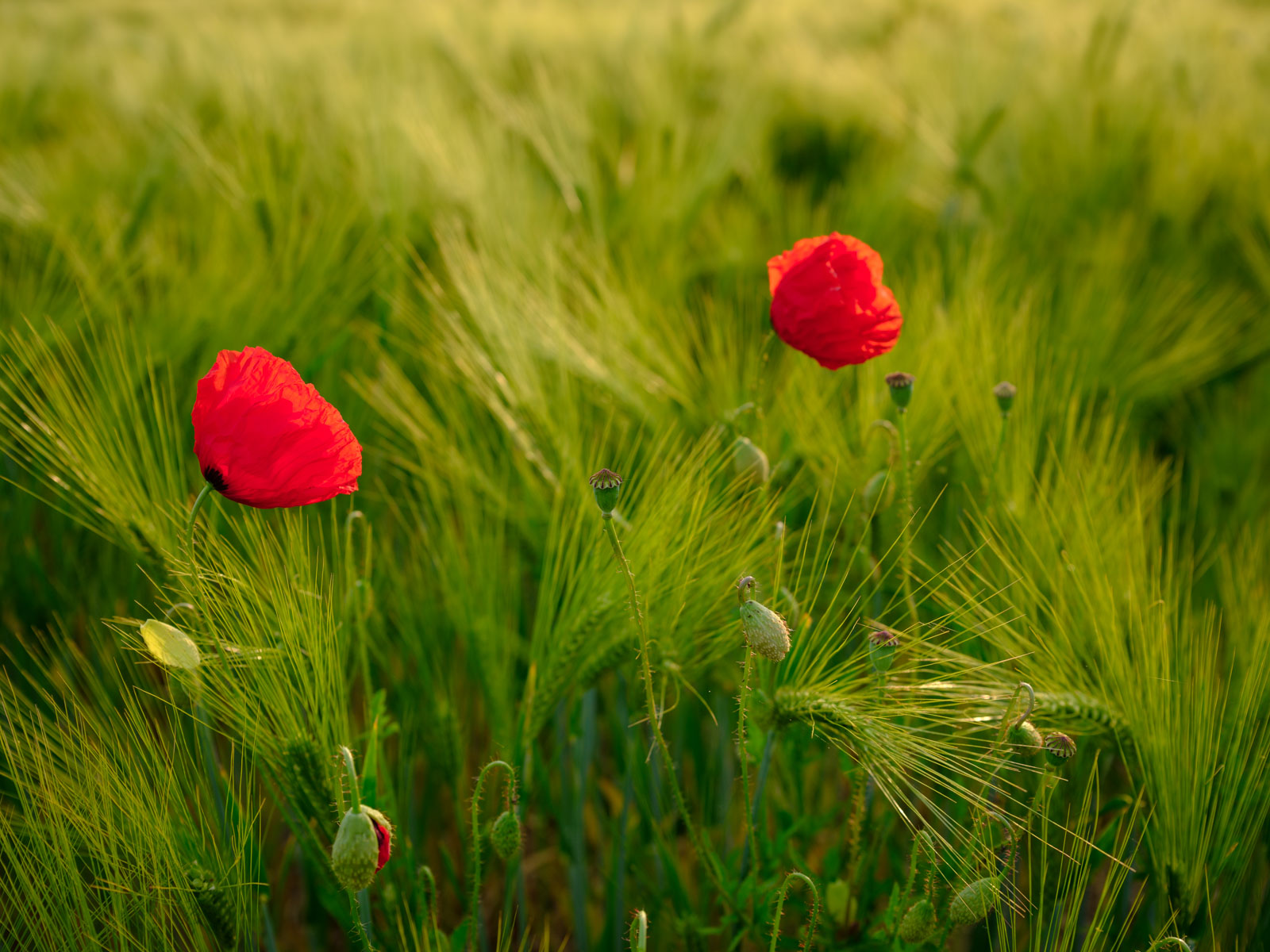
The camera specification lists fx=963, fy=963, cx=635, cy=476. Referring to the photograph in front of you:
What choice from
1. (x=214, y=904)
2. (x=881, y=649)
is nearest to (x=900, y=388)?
(x=881, y=649)

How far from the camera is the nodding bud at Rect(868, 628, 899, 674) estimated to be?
1.80 feet

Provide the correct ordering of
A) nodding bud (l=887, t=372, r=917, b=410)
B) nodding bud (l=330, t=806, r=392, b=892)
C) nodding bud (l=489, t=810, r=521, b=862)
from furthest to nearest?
nodding bud (l=887, t=372, r=917, b=410)
nodding bud (l=489, t=810, r=521, b=862)
nodding bud (l=330, t=806, r=392, b=892)

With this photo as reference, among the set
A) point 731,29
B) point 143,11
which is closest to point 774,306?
point 731,29

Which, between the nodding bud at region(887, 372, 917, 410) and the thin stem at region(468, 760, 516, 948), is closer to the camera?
the thin stem at region(468, 760, 516, 948)

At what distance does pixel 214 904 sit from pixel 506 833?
6.7 inches

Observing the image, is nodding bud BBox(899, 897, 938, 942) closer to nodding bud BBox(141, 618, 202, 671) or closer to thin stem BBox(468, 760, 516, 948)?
thin stem BBox(468, 760, 516, 948)

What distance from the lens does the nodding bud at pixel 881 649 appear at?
0.55 meters

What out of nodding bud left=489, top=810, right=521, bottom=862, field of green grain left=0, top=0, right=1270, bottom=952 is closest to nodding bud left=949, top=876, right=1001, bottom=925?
field of green grain left=0, top=0, right=1270, bottom=952

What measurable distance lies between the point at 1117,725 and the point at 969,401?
1.02 ft

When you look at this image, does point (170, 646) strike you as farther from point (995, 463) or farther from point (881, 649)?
point (995, 463)

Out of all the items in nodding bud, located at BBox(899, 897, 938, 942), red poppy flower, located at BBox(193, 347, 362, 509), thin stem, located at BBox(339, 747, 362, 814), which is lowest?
nodding bud, located at BBox(899, 897, 938, 942)

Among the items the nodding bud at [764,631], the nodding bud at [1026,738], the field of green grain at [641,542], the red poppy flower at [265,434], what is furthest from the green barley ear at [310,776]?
the nodding bud at [1026,738]

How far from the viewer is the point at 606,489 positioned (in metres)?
0.53

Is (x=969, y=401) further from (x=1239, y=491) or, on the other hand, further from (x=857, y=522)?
(x=1239, y=491)
